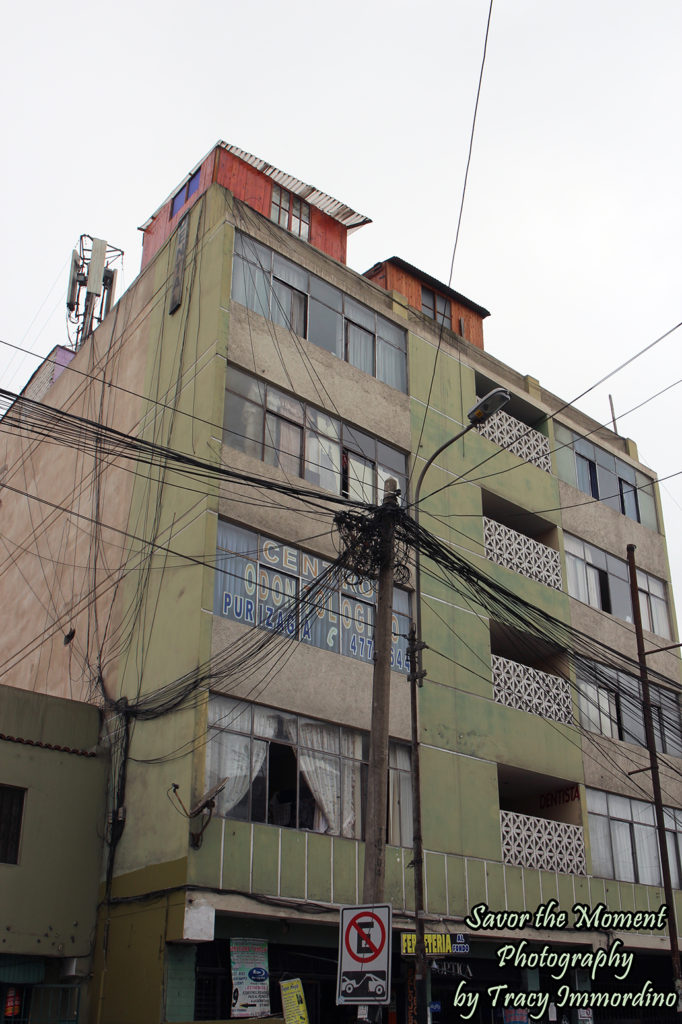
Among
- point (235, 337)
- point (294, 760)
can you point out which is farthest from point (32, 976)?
point (235, 337)

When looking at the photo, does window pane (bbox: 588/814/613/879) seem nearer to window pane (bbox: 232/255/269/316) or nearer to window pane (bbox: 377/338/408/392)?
window pane (bbox: 377/338/408/392)

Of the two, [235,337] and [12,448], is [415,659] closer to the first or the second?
[235,337]

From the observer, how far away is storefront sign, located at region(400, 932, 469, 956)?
17578 millimetres

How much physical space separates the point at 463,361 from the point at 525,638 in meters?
7.25

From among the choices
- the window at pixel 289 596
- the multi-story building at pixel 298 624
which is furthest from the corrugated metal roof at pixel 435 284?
the window at pixel 289 596

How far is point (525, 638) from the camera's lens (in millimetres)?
24797

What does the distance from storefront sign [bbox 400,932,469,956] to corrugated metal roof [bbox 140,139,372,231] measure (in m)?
16.1

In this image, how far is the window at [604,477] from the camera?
28875 millimetres

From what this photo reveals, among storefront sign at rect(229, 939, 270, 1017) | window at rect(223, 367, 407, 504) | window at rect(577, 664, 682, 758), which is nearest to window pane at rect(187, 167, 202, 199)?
window at rect(223, 367, 407, 504)

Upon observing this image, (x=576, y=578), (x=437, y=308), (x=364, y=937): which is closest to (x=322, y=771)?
(x=364, y=937)

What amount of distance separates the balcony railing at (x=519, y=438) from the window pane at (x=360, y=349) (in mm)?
3926

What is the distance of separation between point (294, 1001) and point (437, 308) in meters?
17.7

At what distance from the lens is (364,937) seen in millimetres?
10805

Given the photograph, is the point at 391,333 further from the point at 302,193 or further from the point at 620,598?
the point at 620,598
